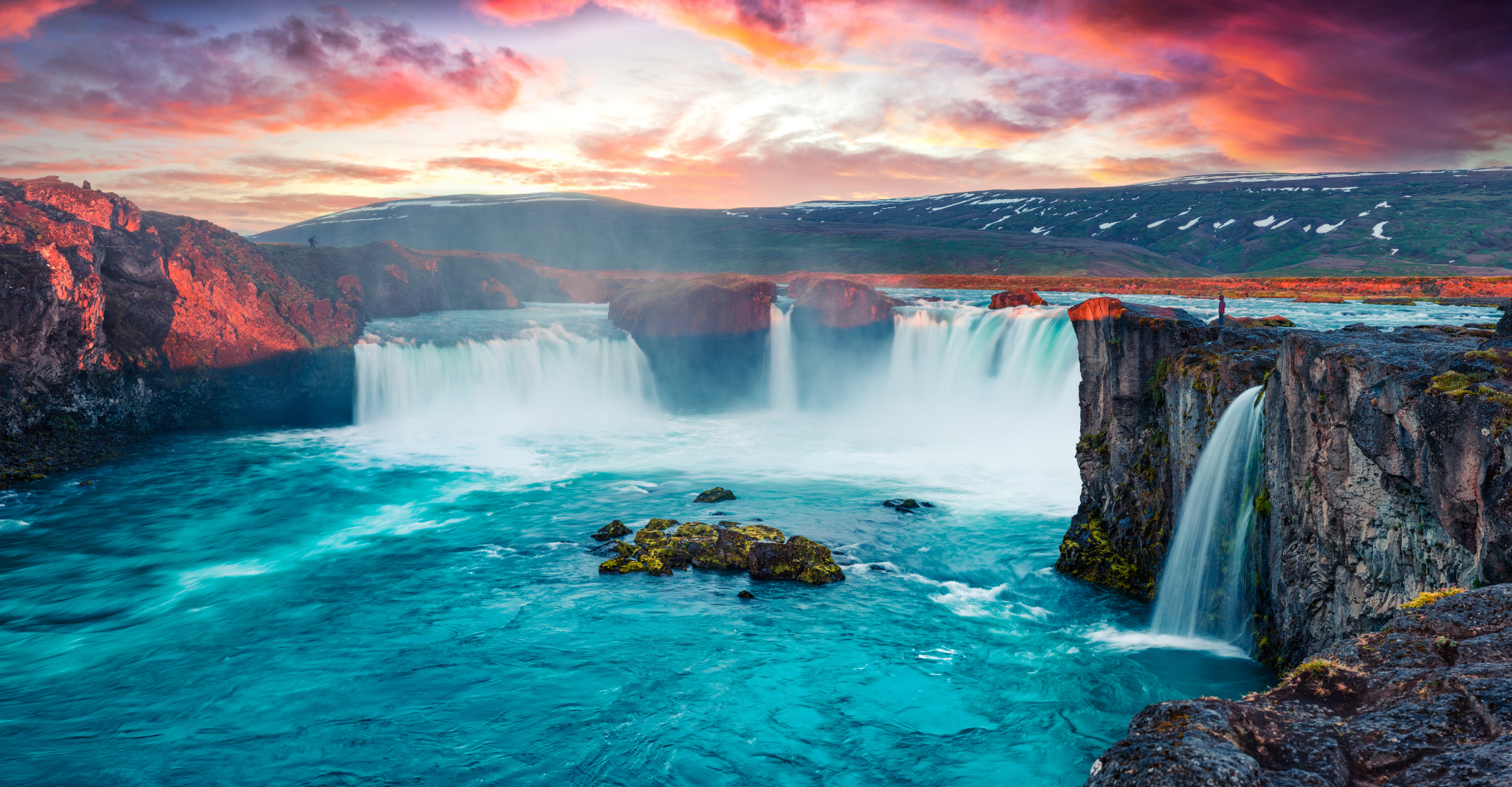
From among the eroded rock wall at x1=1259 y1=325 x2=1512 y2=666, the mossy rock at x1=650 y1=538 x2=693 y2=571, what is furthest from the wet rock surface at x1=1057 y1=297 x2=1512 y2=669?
the mossy rock at x1=650 y1=538 x2=693 y2=571

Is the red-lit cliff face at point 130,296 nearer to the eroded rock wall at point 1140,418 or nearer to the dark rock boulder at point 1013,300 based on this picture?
the eroded rock wall at point 1140,418

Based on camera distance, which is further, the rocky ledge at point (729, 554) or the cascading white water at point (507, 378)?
the cascading white water at point (507, 378)

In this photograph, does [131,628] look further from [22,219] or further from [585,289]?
[585,289]

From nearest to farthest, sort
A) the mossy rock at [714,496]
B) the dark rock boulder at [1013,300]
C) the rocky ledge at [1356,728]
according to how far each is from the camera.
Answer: the rocky ledge at [1356,728] < the mossy rock at [714,496] < the dark rock boulder at [1013,300]

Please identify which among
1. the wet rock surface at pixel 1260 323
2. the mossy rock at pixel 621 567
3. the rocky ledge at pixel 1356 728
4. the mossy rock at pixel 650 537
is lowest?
the mossy rock at pixel 621 567

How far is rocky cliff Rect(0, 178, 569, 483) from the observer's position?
31938 millimetres

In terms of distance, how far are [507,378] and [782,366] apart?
784 inches

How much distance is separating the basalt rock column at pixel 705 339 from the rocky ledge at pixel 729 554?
106ft

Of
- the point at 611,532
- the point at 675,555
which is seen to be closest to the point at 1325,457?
the point at 675,555

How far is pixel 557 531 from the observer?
2470 cm

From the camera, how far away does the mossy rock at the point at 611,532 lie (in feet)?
77.3

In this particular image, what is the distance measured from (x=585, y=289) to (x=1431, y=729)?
301 ft

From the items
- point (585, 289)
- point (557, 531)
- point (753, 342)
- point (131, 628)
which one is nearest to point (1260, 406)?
point (557, 531)

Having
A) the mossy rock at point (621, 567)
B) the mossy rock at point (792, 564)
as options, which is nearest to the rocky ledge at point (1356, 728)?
the mossy rock at point (792, 564)
